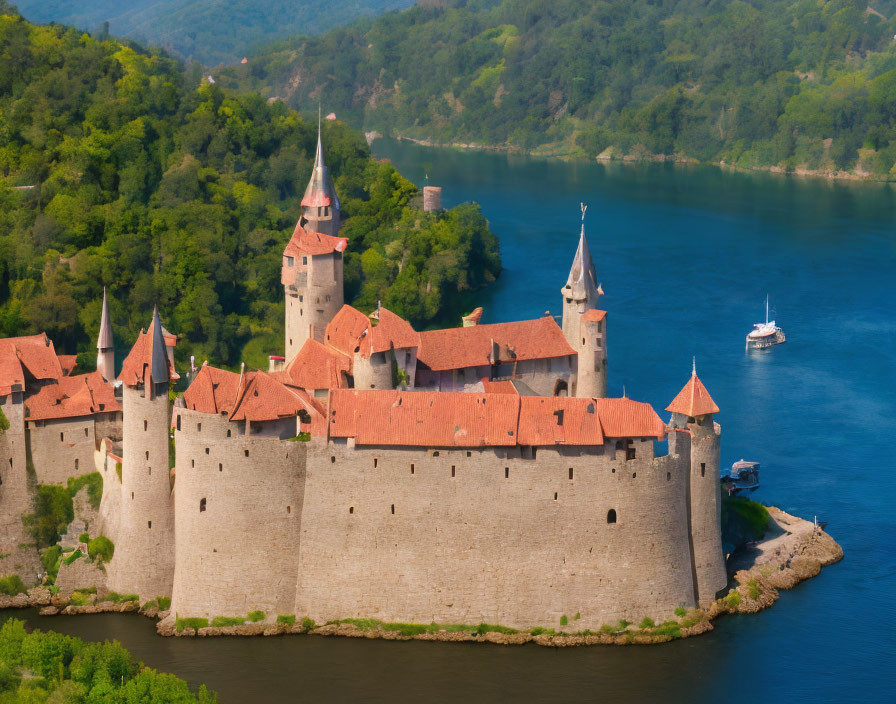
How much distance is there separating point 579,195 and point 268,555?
9517cm

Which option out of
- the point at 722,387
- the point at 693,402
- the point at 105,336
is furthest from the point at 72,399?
the point at 722,387

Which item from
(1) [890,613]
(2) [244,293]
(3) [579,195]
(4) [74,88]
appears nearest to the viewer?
(1) [890,613]

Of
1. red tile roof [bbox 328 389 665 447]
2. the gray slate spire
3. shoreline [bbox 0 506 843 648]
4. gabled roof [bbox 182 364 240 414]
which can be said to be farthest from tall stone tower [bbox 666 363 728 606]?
the gray slate spire

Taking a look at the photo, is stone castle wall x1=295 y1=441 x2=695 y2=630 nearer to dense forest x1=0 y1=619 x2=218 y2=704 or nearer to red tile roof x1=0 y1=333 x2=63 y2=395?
dense forest x1=0 y1=619 x2=218 y2=704

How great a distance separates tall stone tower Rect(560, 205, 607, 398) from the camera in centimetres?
6975

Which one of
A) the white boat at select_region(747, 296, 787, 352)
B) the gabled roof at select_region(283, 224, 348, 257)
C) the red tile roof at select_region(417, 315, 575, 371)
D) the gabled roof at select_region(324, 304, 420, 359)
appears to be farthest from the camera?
the white boat at select_region(747, 296, 787, 352)

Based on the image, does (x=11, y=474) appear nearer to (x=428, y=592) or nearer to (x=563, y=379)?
(x=428, y=592)

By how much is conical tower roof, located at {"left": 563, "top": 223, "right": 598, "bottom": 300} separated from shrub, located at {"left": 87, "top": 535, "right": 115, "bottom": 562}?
19.8 m

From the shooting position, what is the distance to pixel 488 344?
6925 cm

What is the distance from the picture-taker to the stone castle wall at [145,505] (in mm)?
61625

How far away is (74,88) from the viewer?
112 meters

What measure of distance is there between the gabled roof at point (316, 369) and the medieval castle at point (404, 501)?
1.63 metres

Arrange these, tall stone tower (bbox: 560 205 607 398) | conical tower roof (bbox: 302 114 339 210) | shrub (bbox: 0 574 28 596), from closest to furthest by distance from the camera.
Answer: shrub (bbox: 0 574 28 596) < tall stone tower (bbox: 560 205 607 398) < conical tower roof (bbox: 302 114 339 210)

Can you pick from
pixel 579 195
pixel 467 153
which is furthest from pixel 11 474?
pixel 467 153
